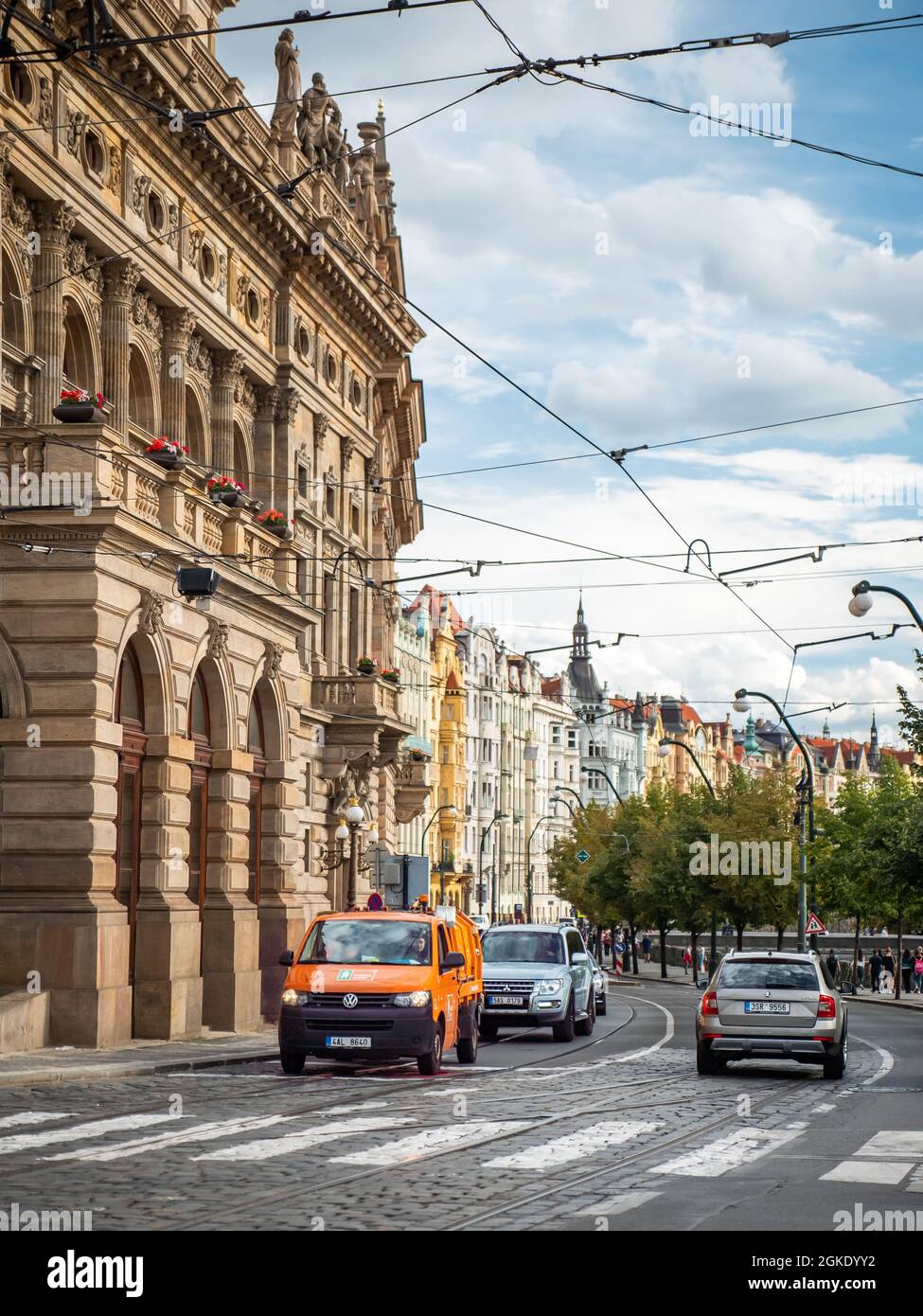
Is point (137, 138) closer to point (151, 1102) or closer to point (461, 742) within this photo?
point (151, 1102)

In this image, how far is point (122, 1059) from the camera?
78.9 feet

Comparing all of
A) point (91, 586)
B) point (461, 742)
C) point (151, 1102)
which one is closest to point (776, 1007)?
point (151, 1102)

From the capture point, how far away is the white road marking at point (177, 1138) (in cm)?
1389

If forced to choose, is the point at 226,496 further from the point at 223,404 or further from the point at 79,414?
the point at 223,404

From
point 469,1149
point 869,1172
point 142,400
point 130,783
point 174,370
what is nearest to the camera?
point 869,1172

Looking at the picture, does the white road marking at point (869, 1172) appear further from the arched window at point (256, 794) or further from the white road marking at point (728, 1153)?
the arched window at point (256, 794)

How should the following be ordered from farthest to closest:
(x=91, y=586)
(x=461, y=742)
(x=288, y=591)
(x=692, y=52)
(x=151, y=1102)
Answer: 1. (x=461, y=742)
2. (x=288, y=591)
3. (x=91, y=586)
4. (x=151, y=1102)
5. (x=692, y=52)

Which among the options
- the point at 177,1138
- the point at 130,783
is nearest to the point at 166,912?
the point at 130,783

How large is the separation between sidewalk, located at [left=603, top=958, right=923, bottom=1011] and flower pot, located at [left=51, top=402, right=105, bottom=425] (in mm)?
36037

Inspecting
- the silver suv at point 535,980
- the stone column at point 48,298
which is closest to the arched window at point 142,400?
the stone column at point 48,298

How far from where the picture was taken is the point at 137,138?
32.2m

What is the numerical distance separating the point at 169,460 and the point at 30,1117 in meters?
13.4

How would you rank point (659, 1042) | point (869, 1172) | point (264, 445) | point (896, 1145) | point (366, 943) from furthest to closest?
1. point (264, 445)
2. point (659, 1042)
3. point (366, 943)
4. point (896, 1145)
5. point (869, 1172)
